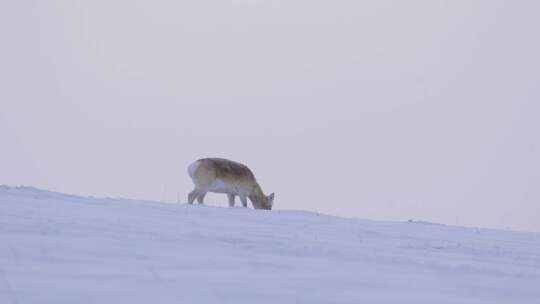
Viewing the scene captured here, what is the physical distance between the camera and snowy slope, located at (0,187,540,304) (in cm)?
384

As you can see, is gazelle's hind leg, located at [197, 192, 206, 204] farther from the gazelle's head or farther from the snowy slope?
the snowy slope

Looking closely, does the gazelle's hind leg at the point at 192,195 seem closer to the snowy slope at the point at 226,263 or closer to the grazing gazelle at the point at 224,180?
the grazing gazelle at the point at 224,180

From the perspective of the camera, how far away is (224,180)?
1770cm

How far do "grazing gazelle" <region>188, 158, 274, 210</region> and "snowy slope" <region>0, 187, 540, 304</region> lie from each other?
9489 millimetres

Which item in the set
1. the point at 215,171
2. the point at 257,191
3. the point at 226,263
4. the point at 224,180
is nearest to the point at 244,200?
the point at 257,191

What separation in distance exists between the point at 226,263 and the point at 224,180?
1297 cm

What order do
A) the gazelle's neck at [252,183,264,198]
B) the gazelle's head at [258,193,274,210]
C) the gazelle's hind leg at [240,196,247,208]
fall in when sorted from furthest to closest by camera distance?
the gazelle's head at [258,193,274,210] → the gazelle's neck at [252,183,264,198] → the gazelle's hind leg at [240,196,247,208]

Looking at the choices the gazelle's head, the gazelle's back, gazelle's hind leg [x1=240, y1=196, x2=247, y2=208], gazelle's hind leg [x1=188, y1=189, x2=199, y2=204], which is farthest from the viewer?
the gazelle's head

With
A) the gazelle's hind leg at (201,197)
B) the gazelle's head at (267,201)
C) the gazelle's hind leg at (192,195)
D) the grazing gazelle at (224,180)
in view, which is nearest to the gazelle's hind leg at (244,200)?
the grazing gazelle at (224,180)

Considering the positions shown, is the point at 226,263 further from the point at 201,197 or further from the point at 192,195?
the point at 201,197

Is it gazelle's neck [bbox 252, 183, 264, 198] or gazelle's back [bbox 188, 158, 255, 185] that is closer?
gazelle's back [bbox 188, 158, 255, 185]

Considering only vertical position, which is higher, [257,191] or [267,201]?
[257,191]

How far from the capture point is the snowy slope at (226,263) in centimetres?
384

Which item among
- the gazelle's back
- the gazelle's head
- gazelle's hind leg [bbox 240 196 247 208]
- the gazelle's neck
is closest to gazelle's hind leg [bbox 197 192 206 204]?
the gazelle's back
